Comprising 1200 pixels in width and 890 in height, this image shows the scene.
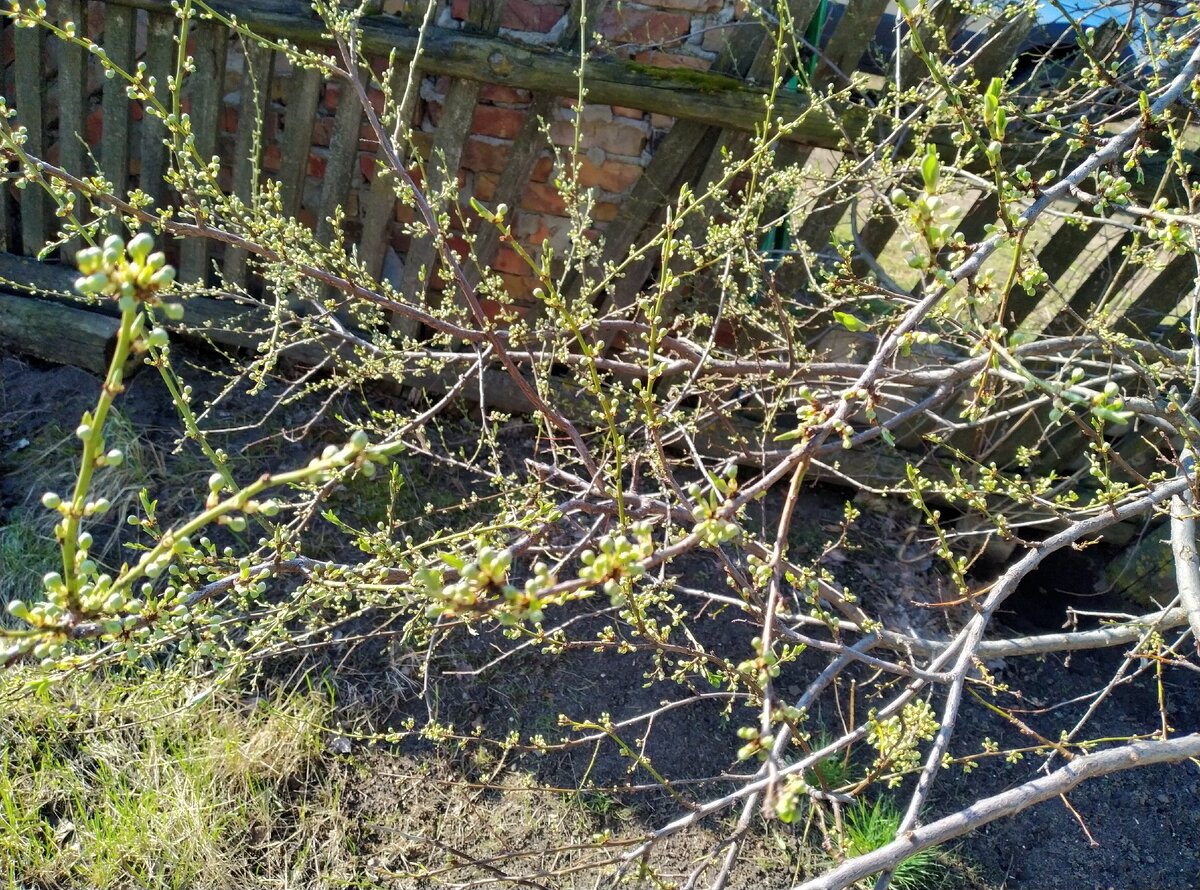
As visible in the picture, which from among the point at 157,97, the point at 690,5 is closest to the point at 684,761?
the point at 690,5

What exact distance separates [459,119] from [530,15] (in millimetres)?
387

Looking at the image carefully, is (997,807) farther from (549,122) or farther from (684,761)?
(549,122)

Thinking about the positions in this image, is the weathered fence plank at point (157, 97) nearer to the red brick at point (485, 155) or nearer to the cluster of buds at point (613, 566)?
the red brick at point (485, 155)

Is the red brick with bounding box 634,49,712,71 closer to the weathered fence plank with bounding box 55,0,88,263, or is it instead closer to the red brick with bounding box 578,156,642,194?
the red brick with bounding box 578,156,642,194

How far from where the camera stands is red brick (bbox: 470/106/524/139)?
271 cm

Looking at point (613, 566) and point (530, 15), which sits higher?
point (530, 15)

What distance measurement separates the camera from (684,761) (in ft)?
7.72

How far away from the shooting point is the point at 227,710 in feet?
7.34

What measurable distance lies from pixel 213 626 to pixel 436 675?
58.0 inches

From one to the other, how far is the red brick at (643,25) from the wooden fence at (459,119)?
5.3 inches

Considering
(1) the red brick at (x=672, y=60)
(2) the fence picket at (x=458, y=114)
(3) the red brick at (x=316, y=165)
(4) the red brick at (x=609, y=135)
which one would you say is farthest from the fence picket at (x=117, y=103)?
(1) the red brick at (x=672, y=60)

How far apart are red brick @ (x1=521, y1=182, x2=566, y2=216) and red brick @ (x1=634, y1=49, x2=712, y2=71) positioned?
50 centimetres

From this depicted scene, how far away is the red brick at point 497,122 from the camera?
8.89 feet

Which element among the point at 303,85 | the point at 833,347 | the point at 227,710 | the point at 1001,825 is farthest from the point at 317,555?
the point at 1001,825
